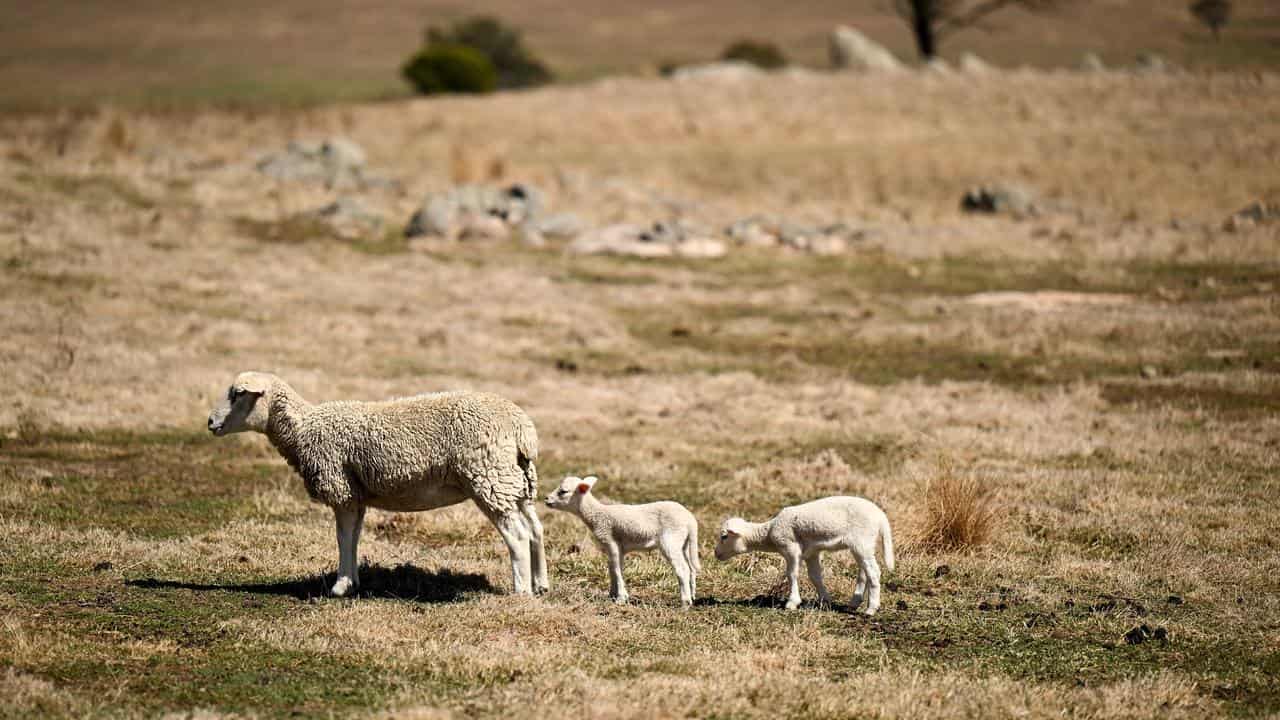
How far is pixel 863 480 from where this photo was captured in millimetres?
15398

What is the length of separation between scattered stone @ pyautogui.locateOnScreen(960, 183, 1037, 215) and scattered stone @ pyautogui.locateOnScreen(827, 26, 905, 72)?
3856 cm

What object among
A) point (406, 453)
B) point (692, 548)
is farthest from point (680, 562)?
point (406, 453)

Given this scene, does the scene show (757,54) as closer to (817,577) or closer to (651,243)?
(651,243)

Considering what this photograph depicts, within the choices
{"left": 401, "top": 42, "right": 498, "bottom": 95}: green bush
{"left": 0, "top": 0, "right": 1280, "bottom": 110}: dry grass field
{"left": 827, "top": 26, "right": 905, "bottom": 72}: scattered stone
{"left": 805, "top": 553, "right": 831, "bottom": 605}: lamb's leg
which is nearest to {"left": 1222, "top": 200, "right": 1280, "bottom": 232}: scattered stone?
{"left": 805, "top": 553, "right": 831, "bottom": 605}: lamb's leg

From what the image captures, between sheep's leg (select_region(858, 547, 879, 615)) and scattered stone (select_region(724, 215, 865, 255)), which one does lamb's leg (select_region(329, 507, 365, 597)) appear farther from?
scattered stone (select_region(724, 215, 865, 255))

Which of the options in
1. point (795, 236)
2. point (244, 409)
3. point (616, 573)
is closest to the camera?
point (616, 573)

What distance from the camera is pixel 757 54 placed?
99.6 metres

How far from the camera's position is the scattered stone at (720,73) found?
2677 inches

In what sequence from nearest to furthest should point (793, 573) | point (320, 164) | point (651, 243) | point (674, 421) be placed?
point (793, 573) < point (674, 421) < point (651, 243) < point (320, 164)

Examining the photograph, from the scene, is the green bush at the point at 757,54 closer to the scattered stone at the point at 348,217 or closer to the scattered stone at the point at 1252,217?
the scattered stone at the point at 1252,217

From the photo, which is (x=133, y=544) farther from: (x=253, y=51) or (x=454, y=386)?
(x=253, y=51)

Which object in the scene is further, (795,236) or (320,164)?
(320,164)

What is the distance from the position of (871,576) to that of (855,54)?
74.8 metres

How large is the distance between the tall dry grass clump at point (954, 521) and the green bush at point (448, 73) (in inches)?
2651
